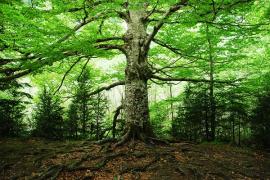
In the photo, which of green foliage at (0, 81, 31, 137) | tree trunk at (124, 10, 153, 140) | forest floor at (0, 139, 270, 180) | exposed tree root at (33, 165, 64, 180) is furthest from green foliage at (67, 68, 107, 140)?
exposed tree root at (33, 165, 64, 180)

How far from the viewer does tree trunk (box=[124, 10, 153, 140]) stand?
29.1 feet

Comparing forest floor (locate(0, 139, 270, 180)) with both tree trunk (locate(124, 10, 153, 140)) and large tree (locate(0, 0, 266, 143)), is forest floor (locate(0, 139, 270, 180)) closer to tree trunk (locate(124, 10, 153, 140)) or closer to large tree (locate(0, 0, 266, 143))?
tree trunk (locate(124, 10, 153, 140))

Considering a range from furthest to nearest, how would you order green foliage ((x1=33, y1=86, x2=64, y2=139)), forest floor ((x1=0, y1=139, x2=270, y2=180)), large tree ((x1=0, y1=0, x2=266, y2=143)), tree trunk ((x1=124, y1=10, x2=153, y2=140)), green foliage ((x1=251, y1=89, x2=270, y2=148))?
1. green foliage ((x1=33, y1=86, x2=64, y2=139))
2. green foliage ((x1=251, y1=89, x2=270, y2=148))
3. tree trunk ((x1=124, y1=10, x2=153, y2=140))
4. forest floor ((x1=0, y1=139, x2=270, y2=180))
5. large tree ((x1=0, y1=0, x2=266, y2=143))

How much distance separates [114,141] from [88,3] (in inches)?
186

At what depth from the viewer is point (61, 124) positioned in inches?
566

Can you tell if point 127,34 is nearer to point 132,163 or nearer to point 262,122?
point 132,163

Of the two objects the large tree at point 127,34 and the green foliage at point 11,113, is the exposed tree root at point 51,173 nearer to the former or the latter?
the large tree at point 127,34

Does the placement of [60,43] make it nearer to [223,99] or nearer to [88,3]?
[88,3]

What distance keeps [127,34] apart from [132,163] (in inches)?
183

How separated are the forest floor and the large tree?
3.14ft

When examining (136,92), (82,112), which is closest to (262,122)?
(136,92)

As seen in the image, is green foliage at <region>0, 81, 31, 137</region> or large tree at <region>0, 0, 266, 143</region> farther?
green foliage at <region>0, 81, 31, 137</region>

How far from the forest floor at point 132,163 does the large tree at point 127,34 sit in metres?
0.96

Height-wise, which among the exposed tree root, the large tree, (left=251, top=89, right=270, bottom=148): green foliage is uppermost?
the large tree
